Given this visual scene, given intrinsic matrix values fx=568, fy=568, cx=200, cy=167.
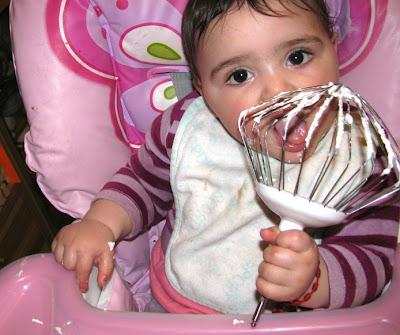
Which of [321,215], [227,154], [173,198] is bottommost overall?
[173,198]

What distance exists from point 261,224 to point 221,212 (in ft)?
0.22

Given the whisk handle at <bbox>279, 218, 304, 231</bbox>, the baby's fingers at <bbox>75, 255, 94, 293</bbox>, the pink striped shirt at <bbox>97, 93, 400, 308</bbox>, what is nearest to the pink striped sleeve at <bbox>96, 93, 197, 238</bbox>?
the pink striped shirt at <bbox>97, 93, 400, 308</bbox>

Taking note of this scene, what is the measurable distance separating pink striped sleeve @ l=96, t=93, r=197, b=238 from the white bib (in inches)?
0.7

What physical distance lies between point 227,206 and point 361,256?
0.74ft

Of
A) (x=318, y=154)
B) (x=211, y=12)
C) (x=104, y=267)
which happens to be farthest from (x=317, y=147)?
(x=104, y=267)

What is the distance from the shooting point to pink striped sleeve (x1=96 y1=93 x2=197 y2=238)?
33.9 inches

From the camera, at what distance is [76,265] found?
0.74 metres

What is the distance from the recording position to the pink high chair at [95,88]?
0.70 metres

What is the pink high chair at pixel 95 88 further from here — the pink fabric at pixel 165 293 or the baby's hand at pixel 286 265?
the baby's hand at pixel 286 265

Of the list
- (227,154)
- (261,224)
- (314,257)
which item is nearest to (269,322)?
(314,257)

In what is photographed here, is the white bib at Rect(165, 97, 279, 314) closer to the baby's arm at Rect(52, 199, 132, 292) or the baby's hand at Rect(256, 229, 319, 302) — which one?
the baby's arm at Rect(52, 199, 132, 292)

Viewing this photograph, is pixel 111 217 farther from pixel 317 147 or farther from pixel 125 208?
pixel 317 147

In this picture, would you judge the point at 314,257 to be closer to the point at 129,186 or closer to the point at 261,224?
the point at 261,224

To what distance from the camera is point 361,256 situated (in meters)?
0.68
